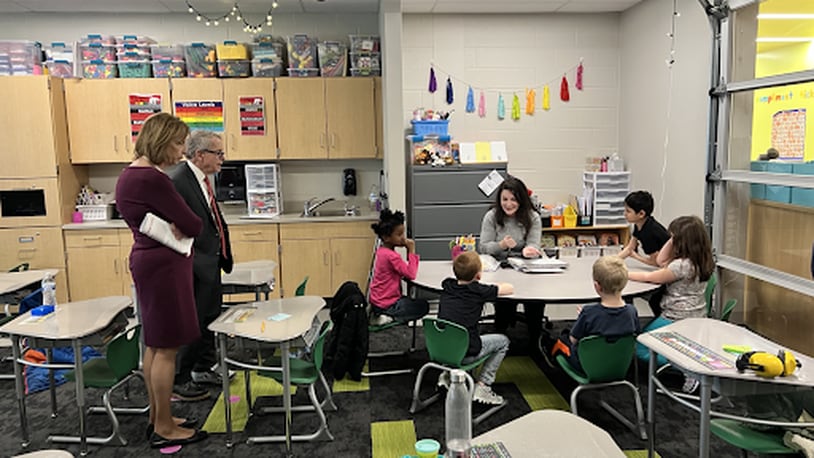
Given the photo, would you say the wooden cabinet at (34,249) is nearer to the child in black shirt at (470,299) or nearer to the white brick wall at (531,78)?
the white brick wall at (531,78)

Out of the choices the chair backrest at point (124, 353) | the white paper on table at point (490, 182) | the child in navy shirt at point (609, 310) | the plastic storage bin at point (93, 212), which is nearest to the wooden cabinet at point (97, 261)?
the plastic storage bin at point (93, 212)

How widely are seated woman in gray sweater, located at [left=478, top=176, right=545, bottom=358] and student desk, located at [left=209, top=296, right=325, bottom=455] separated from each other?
1470 mm

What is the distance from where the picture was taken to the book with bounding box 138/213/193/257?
272 cm

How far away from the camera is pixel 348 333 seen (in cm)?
364

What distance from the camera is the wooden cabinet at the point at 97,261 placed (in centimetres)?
534

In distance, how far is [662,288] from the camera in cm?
342

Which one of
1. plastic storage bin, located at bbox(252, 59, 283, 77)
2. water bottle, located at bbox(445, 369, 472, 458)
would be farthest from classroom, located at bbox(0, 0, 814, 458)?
plastic storage bin, located at bbox(252, 59, 283, 77)

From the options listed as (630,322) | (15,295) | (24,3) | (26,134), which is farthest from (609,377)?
(24,3)

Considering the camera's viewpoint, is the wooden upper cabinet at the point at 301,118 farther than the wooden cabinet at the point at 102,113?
Yes

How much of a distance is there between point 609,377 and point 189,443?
2.19 meters

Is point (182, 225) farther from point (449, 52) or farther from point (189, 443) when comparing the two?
point (449, 52)

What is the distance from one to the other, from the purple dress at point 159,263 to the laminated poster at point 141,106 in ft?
9.94

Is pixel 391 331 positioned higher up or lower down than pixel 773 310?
lower down

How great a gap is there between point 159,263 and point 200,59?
3.32 metres
